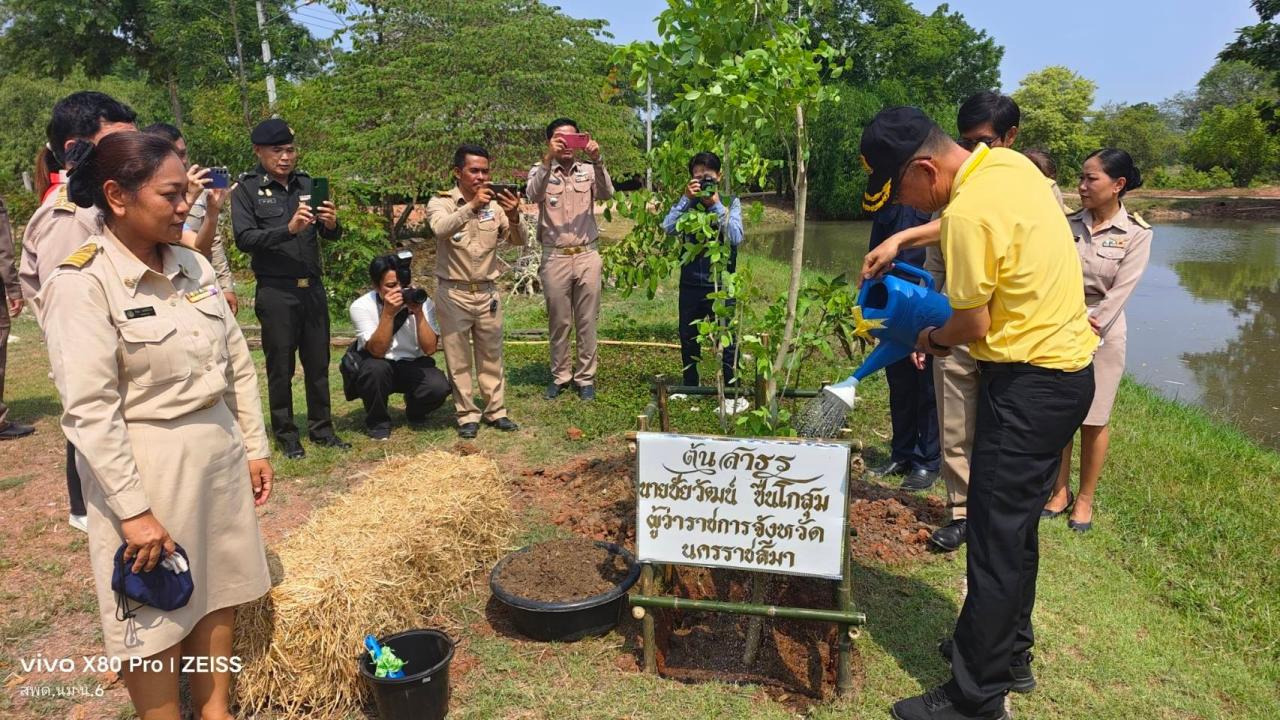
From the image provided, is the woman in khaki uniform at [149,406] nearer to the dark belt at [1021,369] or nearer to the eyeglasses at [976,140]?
the dark belt at [1021,369]

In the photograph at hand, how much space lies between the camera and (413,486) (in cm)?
398

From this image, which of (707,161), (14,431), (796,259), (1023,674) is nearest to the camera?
(1023,674)

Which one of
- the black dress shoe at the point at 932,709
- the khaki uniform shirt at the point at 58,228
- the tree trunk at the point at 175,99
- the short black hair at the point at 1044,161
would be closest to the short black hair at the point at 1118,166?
the short black hair at the point at 1044,161

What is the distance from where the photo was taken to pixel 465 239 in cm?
558

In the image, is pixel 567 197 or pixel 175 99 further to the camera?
pixel 175 99

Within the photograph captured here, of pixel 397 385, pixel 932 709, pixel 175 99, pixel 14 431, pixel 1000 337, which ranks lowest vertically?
pixel 932 709

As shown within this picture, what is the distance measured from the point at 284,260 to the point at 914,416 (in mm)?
4279

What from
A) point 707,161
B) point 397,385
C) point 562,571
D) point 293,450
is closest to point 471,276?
point 397,385

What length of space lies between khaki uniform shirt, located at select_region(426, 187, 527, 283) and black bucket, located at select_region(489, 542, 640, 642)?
9.30 feet

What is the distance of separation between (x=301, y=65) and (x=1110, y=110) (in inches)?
2609

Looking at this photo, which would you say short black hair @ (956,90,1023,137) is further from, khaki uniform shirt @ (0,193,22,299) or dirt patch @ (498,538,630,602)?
khaki uniform shirt @ (0,193,22,299)

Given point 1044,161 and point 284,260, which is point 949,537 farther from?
point 284,260

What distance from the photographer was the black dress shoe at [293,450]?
5.34 metres

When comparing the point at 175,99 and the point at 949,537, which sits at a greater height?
the point at 175,99
